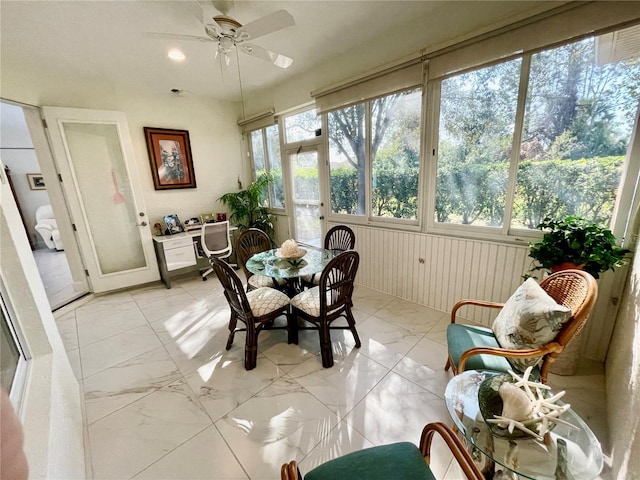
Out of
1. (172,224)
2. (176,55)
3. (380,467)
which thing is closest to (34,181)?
(172,224)

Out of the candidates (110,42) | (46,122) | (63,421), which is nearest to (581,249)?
(63,421)

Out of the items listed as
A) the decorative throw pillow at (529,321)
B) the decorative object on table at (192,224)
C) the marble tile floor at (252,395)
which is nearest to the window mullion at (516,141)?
the decorative throw pillow at (529,321)

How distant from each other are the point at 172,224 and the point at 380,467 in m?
4.02

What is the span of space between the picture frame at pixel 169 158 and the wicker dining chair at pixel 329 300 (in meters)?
3.10

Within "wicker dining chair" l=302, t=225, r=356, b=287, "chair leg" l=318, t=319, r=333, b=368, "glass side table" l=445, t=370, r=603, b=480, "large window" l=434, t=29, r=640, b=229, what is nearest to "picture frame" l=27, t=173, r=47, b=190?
"wicker dining chair" l=302, t=225, r=356, b=287

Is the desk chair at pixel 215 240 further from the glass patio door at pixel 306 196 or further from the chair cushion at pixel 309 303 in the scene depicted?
the chair cushion at pixel 309 303

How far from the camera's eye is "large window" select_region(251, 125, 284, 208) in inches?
163

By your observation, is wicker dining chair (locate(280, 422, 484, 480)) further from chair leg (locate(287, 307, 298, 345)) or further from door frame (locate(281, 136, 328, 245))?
door frame (locate(281, 136, 328, 245))

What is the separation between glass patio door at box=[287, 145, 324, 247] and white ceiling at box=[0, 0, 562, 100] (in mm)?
1079

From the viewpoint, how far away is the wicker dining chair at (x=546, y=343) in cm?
122

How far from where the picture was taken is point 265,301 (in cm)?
208

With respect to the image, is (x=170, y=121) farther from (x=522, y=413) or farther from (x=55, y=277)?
(x=522, y=413)

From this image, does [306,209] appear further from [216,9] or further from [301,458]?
[301,458]

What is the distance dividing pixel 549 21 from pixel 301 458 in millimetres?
3126
